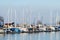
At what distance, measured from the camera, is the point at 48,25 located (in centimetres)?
5016

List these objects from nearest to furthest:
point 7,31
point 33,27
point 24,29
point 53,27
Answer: point 7,31 → point 24,29 → point 33,27 → point 53,27

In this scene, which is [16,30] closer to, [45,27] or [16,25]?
[16,25]

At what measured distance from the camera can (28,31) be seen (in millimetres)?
45469

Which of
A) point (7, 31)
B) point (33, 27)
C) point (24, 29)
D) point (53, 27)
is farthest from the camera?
point (53, 27)

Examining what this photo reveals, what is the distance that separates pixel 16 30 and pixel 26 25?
4.17m

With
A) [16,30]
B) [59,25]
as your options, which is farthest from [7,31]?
[59,25]

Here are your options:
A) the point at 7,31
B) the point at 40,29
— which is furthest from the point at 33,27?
the point at 7,31

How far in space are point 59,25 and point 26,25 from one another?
13015 mm

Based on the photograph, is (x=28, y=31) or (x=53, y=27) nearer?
(x=28, y=31)

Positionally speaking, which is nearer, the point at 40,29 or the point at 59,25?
the point at 40,29

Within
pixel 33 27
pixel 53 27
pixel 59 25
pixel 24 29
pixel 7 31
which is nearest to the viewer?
pixel 7 31

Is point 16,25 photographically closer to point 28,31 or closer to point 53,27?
point 28,31

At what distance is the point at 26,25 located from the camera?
45.8m

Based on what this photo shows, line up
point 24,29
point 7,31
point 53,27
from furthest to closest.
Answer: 1. point 53,27
2. point 24,29
3. point 7,31
